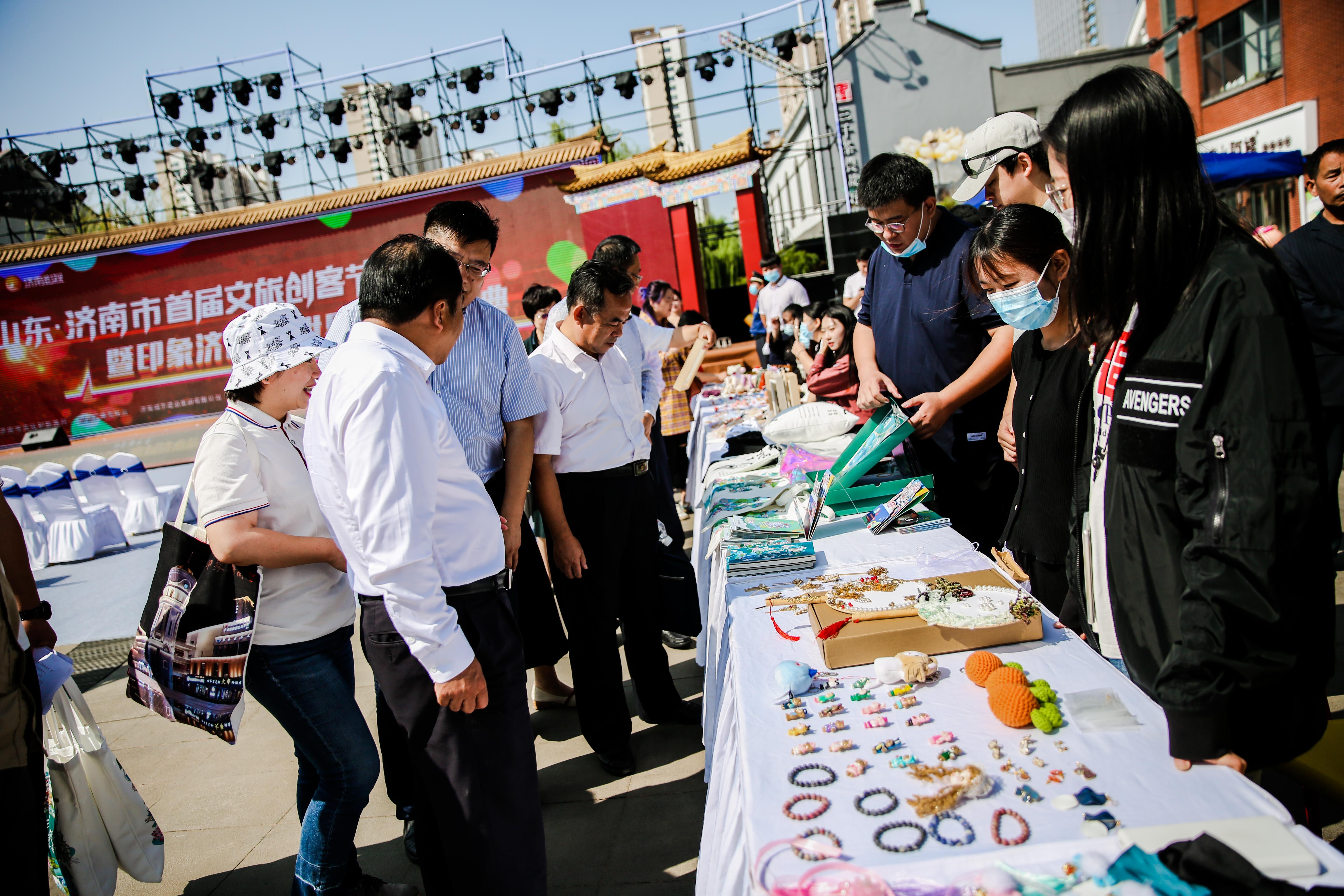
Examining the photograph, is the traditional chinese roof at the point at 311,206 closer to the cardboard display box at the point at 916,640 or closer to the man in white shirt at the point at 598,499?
the man in white shirt at the point at 598,499

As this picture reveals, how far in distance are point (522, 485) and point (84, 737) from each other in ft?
4.48

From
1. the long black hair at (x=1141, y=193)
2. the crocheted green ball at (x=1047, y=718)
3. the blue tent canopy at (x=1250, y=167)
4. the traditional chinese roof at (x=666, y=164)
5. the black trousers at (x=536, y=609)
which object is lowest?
the black trousers at (x=536, y=609)

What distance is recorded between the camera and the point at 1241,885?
2.70ft

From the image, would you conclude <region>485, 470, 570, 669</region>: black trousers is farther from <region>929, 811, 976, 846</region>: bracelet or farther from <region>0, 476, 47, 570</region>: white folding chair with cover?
<region>0, 476, 47, 570</region>: white folding chair with cover

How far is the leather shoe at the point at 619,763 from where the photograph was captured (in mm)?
2664

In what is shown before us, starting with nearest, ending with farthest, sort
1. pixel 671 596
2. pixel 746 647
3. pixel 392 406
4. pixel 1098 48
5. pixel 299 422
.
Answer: pixel 392 406 → pixel 746 647 → pixel 299 422 → pixel 671 596 → pixel 1098 48

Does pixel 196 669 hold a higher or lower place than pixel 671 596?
higher

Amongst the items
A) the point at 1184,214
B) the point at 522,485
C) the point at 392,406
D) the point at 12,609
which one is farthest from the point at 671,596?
the point at 1184,214

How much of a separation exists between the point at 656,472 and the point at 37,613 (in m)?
2.35

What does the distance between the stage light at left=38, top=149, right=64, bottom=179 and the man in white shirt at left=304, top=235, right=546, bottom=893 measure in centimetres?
1928

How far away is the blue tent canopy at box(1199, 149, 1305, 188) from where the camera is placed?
23.2 ft

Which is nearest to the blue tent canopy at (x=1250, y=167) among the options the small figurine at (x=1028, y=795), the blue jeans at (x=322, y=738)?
the small figurine at (x=1028, y=795)

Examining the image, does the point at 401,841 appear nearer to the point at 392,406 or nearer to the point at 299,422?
the point at 299,422

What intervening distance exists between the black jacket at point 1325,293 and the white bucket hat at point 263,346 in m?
3.64
